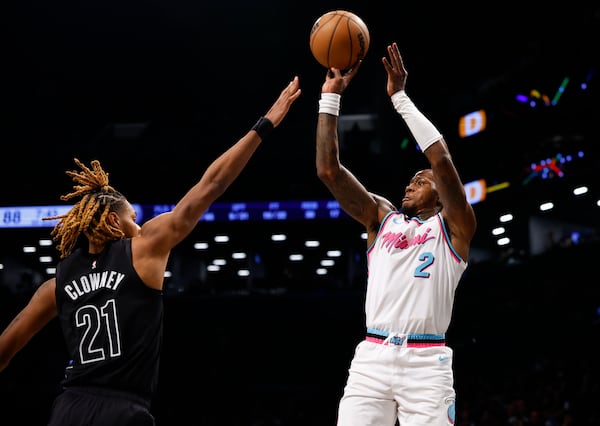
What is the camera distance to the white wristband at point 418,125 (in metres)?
4.45

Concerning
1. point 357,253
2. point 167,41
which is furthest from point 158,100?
point 357,253

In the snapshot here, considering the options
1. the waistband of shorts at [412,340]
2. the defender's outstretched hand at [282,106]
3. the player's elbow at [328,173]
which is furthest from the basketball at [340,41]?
the waistband of shorts at [412,340]

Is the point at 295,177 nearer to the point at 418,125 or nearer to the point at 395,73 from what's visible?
the point at 395,73

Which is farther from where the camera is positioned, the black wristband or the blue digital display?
the blue digital display

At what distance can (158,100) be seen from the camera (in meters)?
22.4

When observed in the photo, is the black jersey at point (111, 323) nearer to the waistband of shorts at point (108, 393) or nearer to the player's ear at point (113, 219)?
the waistband of shorts at point (108, 393)

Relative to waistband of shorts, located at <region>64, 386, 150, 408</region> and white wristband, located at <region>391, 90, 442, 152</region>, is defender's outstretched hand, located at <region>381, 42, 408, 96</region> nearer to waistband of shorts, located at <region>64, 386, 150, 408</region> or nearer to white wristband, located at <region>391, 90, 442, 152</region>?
white wristband, located at <region>391, 90, 442, 152</region>

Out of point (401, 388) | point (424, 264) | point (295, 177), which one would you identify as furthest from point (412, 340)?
point (295, 177)

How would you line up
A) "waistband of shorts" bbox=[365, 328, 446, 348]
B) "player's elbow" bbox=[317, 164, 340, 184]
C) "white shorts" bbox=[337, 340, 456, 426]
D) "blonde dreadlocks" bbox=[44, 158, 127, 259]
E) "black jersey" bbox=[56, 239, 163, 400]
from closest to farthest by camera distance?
1. "black jersey" bbox=[56, 239, 163, 400]
2. "blonde dreadlocks" bbox=[44, 158, 127, 259]
3. "white shorts" bbox=[337, 340, 456, 426]
4. "waistband of shorts" bbox=[365, 328, 446, 348]
5. "player's elbow" bbox=[317, 164, 340, 184]

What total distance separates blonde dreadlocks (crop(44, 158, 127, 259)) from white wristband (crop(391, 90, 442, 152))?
1836mm

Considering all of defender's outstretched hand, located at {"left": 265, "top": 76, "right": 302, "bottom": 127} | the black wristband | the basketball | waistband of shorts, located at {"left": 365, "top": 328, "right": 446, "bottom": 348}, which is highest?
the basketball

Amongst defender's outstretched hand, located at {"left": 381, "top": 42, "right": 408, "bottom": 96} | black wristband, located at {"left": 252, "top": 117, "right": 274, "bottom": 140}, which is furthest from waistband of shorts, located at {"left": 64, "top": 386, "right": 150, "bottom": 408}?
defender's outstretched hand, located at {"left": 381, "top": 42, "right": 408, "bottom": 96}

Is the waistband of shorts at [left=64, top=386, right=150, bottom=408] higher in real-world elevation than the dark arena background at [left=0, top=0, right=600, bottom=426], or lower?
lower

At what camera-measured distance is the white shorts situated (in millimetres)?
4055
